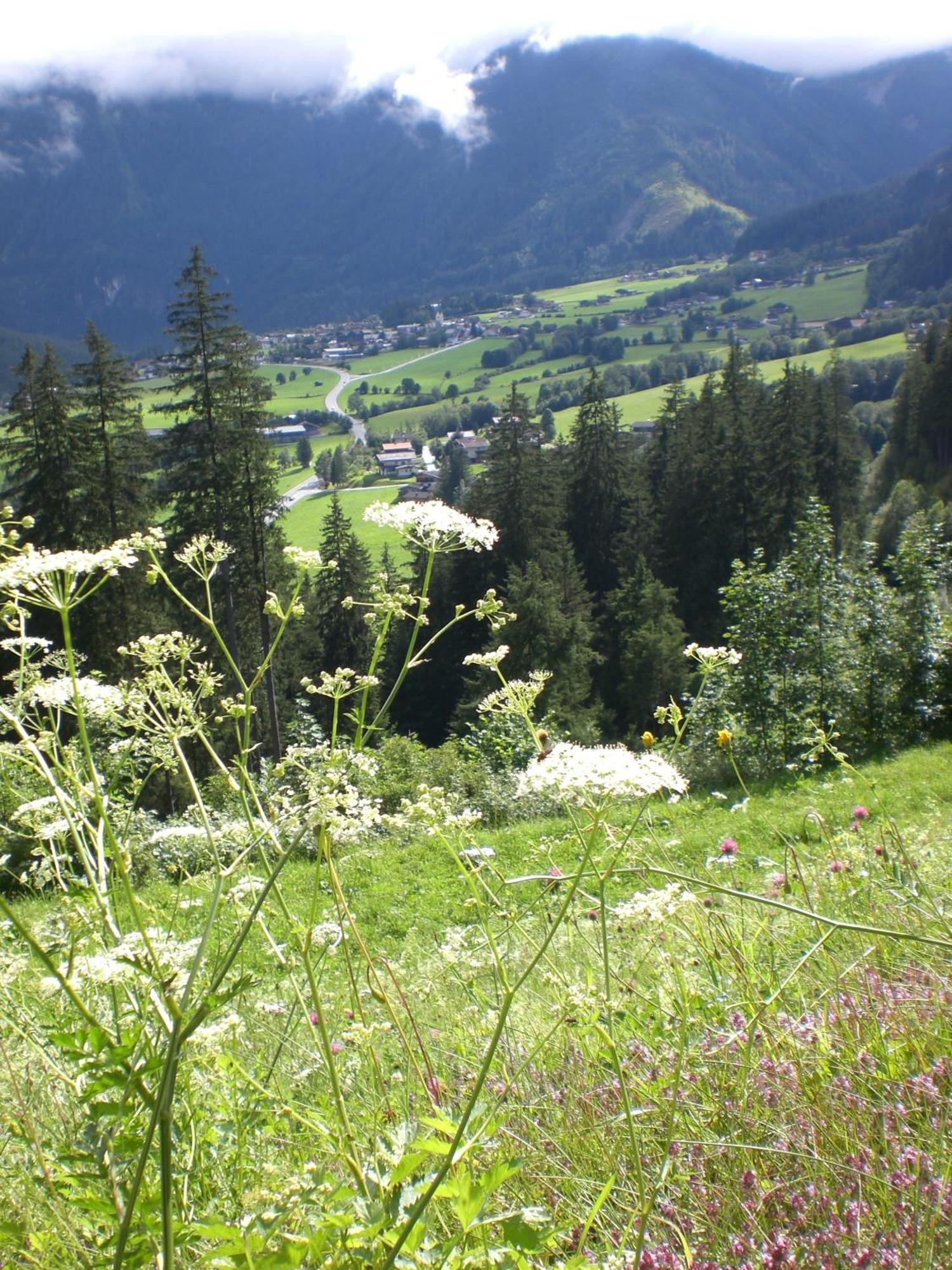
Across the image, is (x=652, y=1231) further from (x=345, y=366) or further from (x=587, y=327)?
(x=345, y=366)

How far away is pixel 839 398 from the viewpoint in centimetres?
4862

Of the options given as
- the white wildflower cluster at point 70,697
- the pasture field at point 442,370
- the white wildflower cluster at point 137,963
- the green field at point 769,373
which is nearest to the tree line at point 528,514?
the white wildflower cluster at point 70,697

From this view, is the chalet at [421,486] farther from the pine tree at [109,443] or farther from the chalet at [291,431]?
the pine tree at [109,443]

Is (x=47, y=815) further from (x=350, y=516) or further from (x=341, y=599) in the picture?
(x=350, y=516)

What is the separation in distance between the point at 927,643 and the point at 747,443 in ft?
92.2

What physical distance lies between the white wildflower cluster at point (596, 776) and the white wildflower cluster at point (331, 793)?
42 cm

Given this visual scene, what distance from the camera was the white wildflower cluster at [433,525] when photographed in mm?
2682

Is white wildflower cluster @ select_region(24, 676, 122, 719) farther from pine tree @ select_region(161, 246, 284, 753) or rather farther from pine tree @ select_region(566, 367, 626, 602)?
pine tree @ select_region(566, 367, 626, 602)

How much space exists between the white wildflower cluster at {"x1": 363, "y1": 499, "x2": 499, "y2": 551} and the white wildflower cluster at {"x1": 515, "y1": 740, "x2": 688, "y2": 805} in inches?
27.4

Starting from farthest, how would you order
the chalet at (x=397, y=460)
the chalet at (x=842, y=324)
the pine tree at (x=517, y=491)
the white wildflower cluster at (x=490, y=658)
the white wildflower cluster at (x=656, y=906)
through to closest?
the chalet at (x=842, y=324)
the chalet at (x=397, y=460)
the pine tree at (x=517, y=491)
the white wildflower cluster at (x=490, y=658)
the white wildflower cluster at (x=656, y=906)

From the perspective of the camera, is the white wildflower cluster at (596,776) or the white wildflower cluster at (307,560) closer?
the white wildflower cluster at (596,776)

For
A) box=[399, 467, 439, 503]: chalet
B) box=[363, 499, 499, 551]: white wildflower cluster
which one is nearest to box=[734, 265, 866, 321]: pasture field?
box=[399, 467, 439, 503]: chalet

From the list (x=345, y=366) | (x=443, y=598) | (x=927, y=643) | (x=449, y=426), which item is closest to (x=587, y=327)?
(x=345, y=366)

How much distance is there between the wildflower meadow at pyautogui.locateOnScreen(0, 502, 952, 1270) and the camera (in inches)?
63.0
